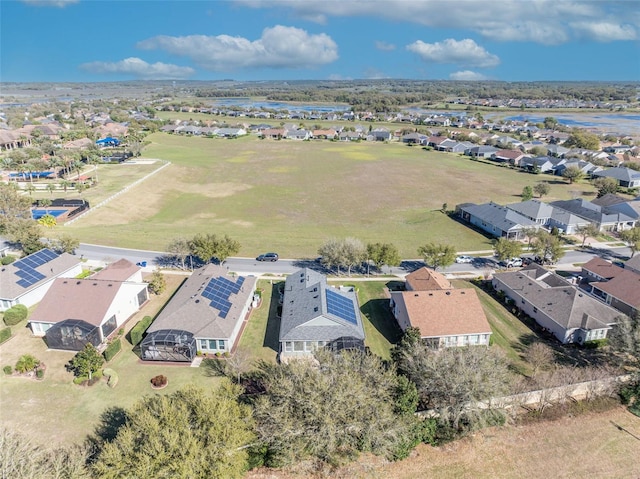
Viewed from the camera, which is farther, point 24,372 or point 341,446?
point 24,372

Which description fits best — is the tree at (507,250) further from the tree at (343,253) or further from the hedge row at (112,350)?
the hedge row at (112,350)

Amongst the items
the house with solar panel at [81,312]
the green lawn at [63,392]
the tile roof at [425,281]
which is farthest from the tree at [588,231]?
the house with solar panel at [81,312]

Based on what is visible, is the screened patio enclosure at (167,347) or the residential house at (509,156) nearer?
the screened patio enclosure at (167,347)

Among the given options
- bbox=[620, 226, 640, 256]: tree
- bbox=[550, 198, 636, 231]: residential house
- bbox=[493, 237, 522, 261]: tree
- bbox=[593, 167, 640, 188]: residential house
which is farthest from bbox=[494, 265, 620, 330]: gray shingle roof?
bbox=[593, 167, 640, 188]: residential house

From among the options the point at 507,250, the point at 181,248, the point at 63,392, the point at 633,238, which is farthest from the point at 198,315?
the point at 633,238

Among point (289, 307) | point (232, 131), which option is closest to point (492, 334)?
point (289, 307)

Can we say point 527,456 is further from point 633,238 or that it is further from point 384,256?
point 633,238

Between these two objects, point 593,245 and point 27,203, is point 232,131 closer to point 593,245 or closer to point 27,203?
point 27,203
